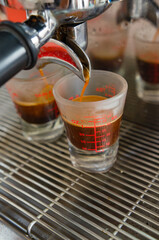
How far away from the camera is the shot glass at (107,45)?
0.64m

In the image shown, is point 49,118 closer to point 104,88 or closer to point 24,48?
point 104,88

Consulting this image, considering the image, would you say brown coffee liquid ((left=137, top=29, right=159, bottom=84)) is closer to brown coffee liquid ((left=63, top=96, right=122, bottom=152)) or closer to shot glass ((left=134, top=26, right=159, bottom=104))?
shot glass ((left=134, top=26, right=159, bottom=104))

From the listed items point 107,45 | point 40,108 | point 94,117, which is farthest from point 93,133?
point 107,45

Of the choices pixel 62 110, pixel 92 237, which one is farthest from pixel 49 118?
pixel 92 237

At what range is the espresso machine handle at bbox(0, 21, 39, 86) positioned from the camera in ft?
0.93

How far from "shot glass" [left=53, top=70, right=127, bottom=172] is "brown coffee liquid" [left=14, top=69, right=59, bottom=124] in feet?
0.31

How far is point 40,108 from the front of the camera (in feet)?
1.85

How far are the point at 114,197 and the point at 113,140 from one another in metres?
0.10

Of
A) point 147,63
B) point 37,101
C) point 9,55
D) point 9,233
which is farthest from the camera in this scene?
point 147,63

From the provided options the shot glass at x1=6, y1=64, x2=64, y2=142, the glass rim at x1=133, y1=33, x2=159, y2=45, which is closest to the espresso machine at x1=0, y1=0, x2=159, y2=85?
the shot glass at x1=6, y1=64, x2=64, y2=142

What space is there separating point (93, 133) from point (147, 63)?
1.03ft

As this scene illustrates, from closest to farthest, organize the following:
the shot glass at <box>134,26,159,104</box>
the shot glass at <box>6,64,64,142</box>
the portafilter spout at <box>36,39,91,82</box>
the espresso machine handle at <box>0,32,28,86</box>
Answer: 1. the espresso machine handle at <box>0,32,28,86</box>
2. the portafilter spout at <box>36,39,91,82</box>
3. the shot glass at <box>6,64,64,142</box>
4. the shot glass at <box>134,26,159,104</box>

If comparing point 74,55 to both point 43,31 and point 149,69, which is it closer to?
point 43,31

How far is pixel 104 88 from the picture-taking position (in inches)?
18.9
